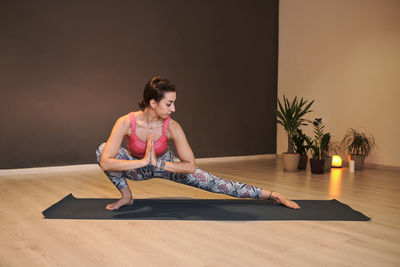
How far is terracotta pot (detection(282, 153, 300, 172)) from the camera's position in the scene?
4.68 m

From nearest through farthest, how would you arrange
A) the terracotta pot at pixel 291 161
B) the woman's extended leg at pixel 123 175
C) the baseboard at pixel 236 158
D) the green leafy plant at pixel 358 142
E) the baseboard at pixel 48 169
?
the woman's extended leg at pixel 123 175, the baseboard at pixel 48 169, the terracotta pot at pixel 291 161, the green leafy plant at pixel 358 142, the baseboard at pixel 236 158

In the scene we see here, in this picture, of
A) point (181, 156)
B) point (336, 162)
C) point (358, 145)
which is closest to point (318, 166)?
point (336, 162)

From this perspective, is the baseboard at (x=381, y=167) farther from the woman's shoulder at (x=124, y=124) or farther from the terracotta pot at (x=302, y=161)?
the woman's shoulder at (x=124, y=124)

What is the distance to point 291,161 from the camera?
468 cm

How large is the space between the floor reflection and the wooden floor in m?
0.09

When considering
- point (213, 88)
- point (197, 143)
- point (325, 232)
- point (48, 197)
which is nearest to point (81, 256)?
point (325, 232)

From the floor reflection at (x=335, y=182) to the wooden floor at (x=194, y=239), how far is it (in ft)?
0.30

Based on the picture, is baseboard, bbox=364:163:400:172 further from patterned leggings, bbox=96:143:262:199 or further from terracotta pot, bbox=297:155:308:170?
patterned leggings, bbox=96:143:262:199

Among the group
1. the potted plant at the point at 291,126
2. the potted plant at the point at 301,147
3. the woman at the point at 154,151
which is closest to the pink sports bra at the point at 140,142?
the woman at the point at 154,151

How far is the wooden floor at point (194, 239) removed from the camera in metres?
1.72

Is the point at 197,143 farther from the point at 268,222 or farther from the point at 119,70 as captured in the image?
the point at 268,222

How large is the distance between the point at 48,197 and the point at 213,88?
3224 millimetres

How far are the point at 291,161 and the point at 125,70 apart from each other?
7.64ft

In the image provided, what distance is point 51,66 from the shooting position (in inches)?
178
